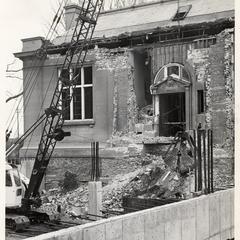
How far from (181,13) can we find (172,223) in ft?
6.75

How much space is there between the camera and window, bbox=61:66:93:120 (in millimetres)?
3760

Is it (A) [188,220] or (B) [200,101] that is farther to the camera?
(A) [188,220]

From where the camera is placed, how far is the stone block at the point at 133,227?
13.4 ft

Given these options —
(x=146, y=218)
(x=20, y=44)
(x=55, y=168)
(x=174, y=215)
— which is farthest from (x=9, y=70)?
(x=174, y=215)

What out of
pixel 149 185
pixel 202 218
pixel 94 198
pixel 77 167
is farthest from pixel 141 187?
pixel 77 167

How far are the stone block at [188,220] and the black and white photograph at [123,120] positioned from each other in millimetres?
12

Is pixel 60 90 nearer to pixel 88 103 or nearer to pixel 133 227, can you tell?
pixel 88 103

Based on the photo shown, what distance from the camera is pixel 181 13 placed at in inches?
176

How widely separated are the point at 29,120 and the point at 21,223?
701 millimetres

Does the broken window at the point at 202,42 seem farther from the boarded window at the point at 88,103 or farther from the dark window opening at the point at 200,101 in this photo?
the boarded window at the point at 88,103

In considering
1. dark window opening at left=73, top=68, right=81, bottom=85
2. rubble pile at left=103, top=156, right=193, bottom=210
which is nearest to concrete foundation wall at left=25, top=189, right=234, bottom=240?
rubble pile at left=103, top=156, right=193, bottom=210

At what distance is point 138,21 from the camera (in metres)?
4.41

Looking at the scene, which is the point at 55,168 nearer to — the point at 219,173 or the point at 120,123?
the point at 120,123

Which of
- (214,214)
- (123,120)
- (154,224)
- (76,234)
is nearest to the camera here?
(76,234)
